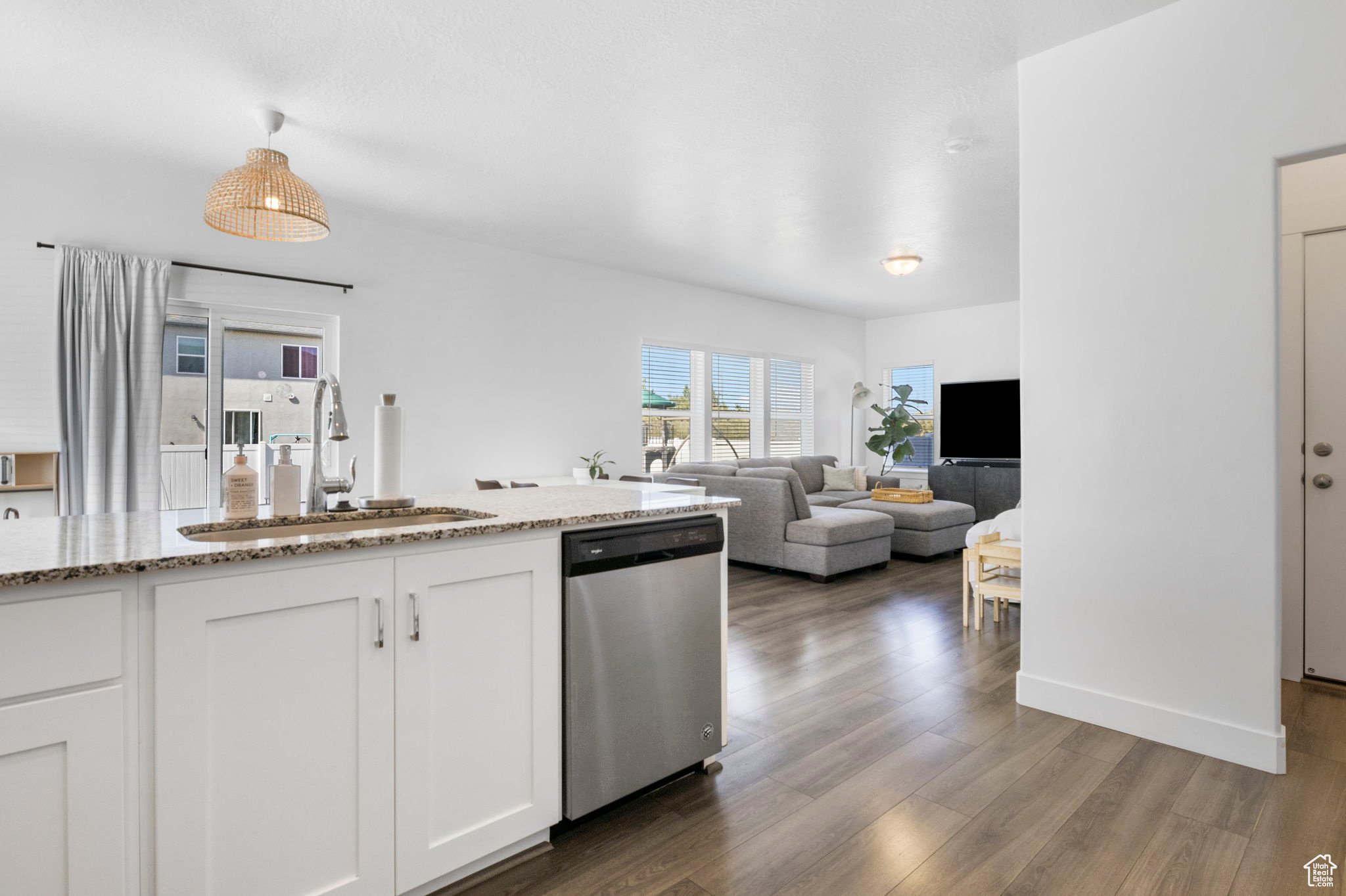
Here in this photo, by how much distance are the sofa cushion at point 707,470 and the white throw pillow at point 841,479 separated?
1.84 metres

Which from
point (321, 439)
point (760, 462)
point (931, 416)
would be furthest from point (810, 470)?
point (321, 439)

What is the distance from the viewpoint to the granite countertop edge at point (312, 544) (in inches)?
44.2

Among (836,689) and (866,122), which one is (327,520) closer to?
(836,689)

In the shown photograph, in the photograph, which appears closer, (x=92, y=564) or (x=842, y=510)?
(x=92, y=564)

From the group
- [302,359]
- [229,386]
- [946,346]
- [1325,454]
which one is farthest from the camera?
[946,346]

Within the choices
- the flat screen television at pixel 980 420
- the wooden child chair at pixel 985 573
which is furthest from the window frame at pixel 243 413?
the flat screen television at pixel 980 420

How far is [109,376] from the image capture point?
3824 mm

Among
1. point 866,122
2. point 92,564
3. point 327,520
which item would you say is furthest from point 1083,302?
point 92,564

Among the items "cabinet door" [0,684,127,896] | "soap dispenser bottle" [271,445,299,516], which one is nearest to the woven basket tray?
"soap dispenser bottle" [271,445,299,516]

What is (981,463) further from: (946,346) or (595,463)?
(595,463)

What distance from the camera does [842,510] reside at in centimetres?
566

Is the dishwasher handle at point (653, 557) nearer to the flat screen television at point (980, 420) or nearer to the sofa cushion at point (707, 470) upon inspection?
the sofa cushion at point (707, 470)

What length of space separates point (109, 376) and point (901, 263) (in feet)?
17.4

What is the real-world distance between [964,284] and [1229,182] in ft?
15.8
